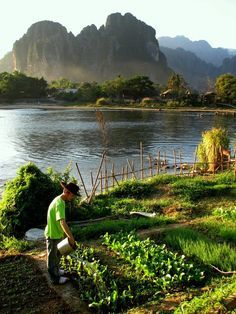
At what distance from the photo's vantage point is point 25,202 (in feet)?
41.1

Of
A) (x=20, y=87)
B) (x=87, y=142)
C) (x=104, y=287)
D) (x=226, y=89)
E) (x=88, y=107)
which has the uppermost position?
(x=20, y=87)

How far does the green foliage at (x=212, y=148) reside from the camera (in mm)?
21141

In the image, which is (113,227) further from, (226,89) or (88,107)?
(88,107)

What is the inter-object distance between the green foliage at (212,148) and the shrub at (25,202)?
1028cm

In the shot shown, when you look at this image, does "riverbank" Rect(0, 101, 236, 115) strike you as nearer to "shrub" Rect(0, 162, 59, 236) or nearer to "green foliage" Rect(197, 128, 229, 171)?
"green foliage" Rect(197, 128, 229, 171)

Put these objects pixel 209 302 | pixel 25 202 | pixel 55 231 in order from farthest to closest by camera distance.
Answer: pixel 25 202 < pixel 55 231 < pixel 209 302

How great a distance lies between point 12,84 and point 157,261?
126 m

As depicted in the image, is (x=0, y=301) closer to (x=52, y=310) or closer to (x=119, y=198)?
(x=52, y=310)

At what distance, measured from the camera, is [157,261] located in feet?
27.2

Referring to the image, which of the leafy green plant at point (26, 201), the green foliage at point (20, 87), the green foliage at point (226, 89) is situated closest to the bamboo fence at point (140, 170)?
the leafy green plant at point (26, 201)

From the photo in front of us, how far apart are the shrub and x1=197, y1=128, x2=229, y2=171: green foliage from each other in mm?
10283

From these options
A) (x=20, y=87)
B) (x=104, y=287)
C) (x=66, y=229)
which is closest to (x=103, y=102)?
(x=20, y=87)

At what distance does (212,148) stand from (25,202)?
11.9 metres

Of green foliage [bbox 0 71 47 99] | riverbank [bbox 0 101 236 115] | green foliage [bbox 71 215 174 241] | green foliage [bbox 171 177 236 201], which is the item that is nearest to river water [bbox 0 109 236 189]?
green foliage [bbox 171 177 236 201]
